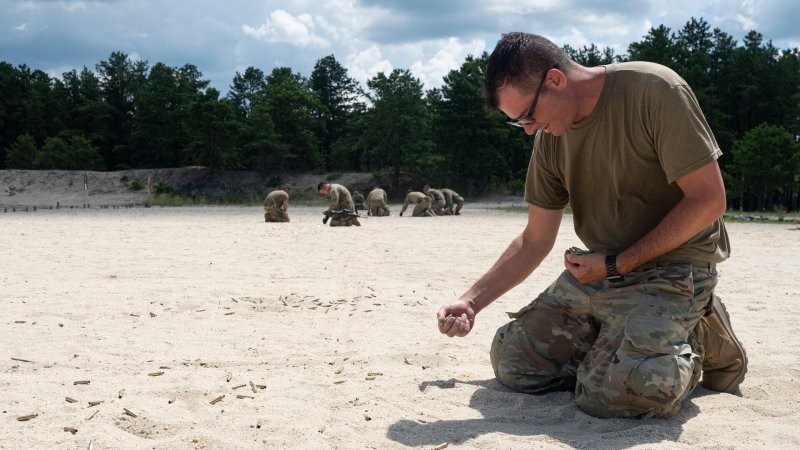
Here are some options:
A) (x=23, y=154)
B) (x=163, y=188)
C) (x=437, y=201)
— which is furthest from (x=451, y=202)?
(x=23, y=154)

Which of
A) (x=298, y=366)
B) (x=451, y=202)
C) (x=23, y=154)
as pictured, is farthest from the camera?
(x=23, y=154)

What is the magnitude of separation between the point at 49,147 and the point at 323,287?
42.7 m

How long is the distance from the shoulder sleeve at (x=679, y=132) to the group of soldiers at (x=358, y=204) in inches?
562

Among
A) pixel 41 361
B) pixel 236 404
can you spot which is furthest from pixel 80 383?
pixel 236 404

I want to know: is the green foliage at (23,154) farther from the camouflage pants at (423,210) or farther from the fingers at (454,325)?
the fingers at (454,325)

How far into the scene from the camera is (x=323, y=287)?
7.08 meters

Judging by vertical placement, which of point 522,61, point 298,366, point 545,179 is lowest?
point 298,366

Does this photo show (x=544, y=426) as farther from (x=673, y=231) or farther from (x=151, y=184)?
(x=151, y=184)

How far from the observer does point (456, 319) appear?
3291mm

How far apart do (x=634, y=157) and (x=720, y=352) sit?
3.58 ft

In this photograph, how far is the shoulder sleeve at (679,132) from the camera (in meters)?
3.04

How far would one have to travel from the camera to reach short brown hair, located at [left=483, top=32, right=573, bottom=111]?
309 cm

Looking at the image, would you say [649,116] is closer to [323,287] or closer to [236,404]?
[236,404]

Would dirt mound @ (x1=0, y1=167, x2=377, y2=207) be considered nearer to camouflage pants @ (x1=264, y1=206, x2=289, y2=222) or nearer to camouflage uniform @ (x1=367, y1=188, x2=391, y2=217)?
camouflage uniform @ (x1=367, y1=188, x2=391, y2=217)
